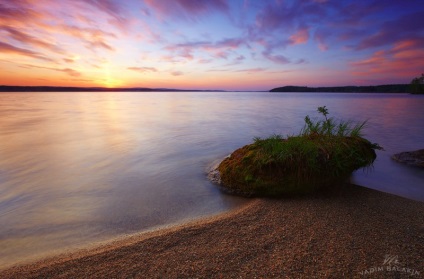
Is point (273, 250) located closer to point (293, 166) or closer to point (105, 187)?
point (293, 166)

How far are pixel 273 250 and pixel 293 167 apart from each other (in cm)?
231

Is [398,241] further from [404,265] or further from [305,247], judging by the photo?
[305,247]

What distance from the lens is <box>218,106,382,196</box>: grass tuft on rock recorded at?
16.2ft

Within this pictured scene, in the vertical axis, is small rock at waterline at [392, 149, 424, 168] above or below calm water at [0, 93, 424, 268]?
above

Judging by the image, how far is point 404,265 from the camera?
281cm

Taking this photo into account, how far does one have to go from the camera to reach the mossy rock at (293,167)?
4.92 meters

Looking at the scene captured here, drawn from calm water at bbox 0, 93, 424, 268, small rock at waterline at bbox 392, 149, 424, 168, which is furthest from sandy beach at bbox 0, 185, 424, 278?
small rock at waterline at bbox 392, 149, 424, 168

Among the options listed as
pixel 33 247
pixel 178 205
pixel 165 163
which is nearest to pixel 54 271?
pixel 33 247

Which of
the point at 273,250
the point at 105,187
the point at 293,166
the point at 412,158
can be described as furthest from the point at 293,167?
the point at 412,158

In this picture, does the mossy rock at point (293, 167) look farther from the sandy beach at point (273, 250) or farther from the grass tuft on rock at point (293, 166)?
the sandy beach at point (273, 250)

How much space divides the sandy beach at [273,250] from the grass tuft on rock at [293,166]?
71cm

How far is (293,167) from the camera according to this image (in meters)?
5.03

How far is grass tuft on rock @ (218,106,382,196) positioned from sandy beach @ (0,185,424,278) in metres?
0.71

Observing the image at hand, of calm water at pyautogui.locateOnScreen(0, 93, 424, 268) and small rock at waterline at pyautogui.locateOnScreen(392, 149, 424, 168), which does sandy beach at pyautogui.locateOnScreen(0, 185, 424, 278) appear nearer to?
calm water at pyautogui.locateOnScreen(0, 93, 424, 268)
